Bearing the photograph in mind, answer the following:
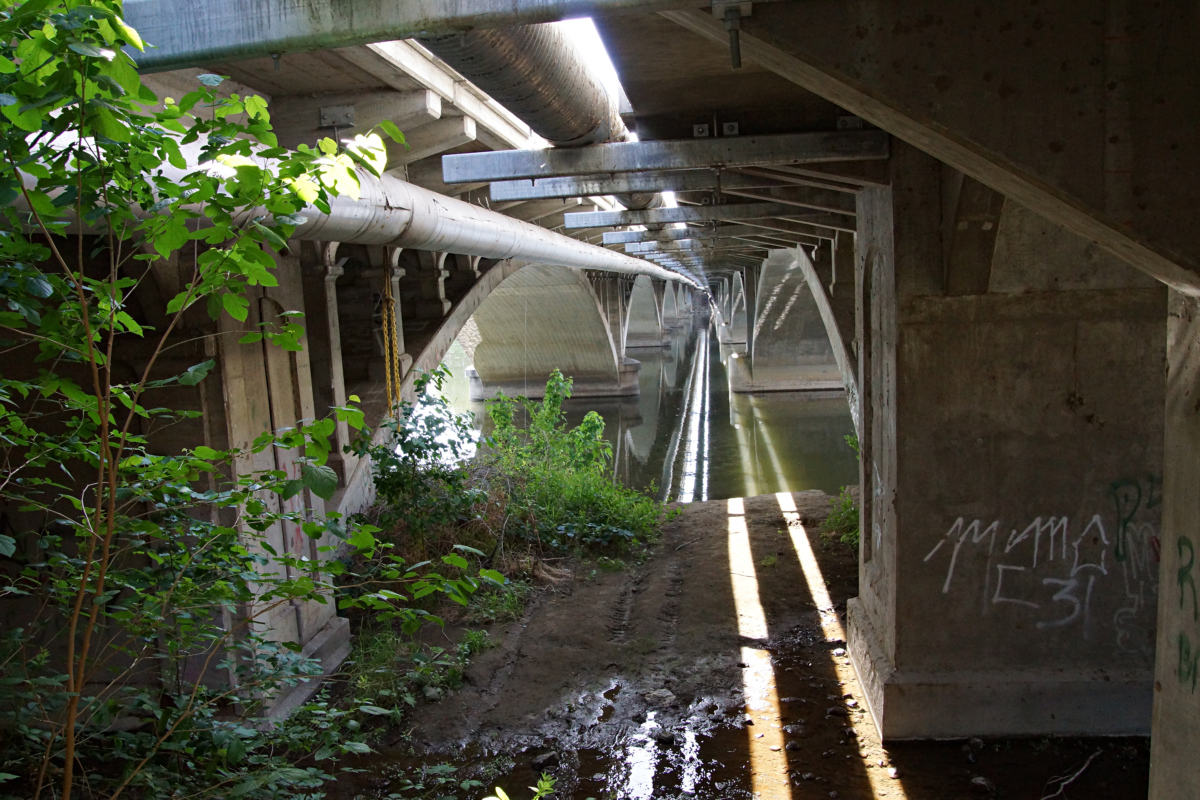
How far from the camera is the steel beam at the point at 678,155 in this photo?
16.7 ft

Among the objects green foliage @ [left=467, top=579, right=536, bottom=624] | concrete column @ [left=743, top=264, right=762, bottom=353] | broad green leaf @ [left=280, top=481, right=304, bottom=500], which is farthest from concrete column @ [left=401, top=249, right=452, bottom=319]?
concrete column @ [left=743, top=264, right=762, bottom=353]

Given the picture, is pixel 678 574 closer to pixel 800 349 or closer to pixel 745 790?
pixel 745 790

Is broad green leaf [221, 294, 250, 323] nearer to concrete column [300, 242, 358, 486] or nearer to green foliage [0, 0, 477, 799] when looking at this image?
green foliage [0, 0, 477, 799]

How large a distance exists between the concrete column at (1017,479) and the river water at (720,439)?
8.47 m

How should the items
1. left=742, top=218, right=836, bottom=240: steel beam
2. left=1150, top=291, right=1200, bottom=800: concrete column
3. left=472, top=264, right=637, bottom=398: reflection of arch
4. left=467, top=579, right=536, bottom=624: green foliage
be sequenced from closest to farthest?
left=1150, top=291, right=1200, bottom=800: concrete column → left=467, top=579, right=536, bottom=624: green foliage → left=742, top=218, right=836, bottom=240: steel beam → left=472, top=264, right=637, bottom=398: reflection of arch

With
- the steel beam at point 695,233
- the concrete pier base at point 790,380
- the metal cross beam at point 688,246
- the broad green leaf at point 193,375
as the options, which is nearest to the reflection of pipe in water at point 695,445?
the concrete pier base at point 790,380

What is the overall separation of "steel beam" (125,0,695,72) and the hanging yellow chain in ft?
19.6

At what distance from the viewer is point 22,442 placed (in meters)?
2.77

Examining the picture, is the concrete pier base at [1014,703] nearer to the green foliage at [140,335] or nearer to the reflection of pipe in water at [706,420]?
the green foliage at [140,335]

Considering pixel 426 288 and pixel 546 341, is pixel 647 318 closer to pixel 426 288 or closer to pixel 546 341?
pixel 546 341

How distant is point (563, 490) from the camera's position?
1091cm

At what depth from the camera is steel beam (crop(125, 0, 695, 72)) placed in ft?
8.40

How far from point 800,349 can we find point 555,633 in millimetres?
21668

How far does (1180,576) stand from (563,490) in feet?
28.6
